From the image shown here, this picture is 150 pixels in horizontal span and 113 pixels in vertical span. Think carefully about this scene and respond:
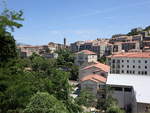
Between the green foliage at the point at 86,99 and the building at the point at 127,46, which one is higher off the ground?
the building at the point at 127,46

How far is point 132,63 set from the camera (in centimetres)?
4416

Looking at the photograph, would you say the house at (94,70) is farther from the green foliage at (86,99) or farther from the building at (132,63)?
the building at (132,63)

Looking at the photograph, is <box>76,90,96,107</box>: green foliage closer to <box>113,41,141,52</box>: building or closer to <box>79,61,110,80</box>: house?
<box>79,61,110,80</box>: house

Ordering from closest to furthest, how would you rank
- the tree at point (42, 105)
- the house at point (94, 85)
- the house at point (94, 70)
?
the tree at point (42, 105)
the house at point (94, 85)
the house at point (94, 70)

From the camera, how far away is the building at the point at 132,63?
42.9 meters

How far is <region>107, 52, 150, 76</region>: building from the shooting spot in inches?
1687

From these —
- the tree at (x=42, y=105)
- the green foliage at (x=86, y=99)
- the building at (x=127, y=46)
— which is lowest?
the green foliage at (x=86, y=99)

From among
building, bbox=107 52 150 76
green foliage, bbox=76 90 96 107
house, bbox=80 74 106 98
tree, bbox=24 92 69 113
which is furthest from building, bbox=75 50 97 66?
tree, bbox=24 92 69 113

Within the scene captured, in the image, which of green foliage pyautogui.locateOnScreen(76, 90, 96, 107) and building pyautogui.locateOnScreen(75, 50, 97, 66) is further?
building pyautogui.locateOnScreen(75, 50, 97, 66)

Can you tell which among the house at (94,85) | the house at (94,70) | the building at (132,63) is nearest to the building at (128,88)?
the house at (94,85)

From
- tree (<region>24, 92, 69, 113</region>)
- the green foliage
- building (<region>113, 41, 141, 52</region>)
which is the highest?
building (<region>113, 41, 141, 52</region>)

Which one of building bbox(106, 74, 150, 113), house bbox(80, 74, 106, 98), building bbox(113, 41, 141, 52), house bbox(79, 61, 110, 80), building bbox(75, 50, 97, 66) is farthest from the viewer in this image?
building bbox(113, 41, 141, 52)

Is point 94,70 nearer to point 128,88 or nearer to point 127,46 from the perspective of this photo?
point 128,88

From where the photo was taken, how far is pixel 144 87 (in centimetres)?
2298
